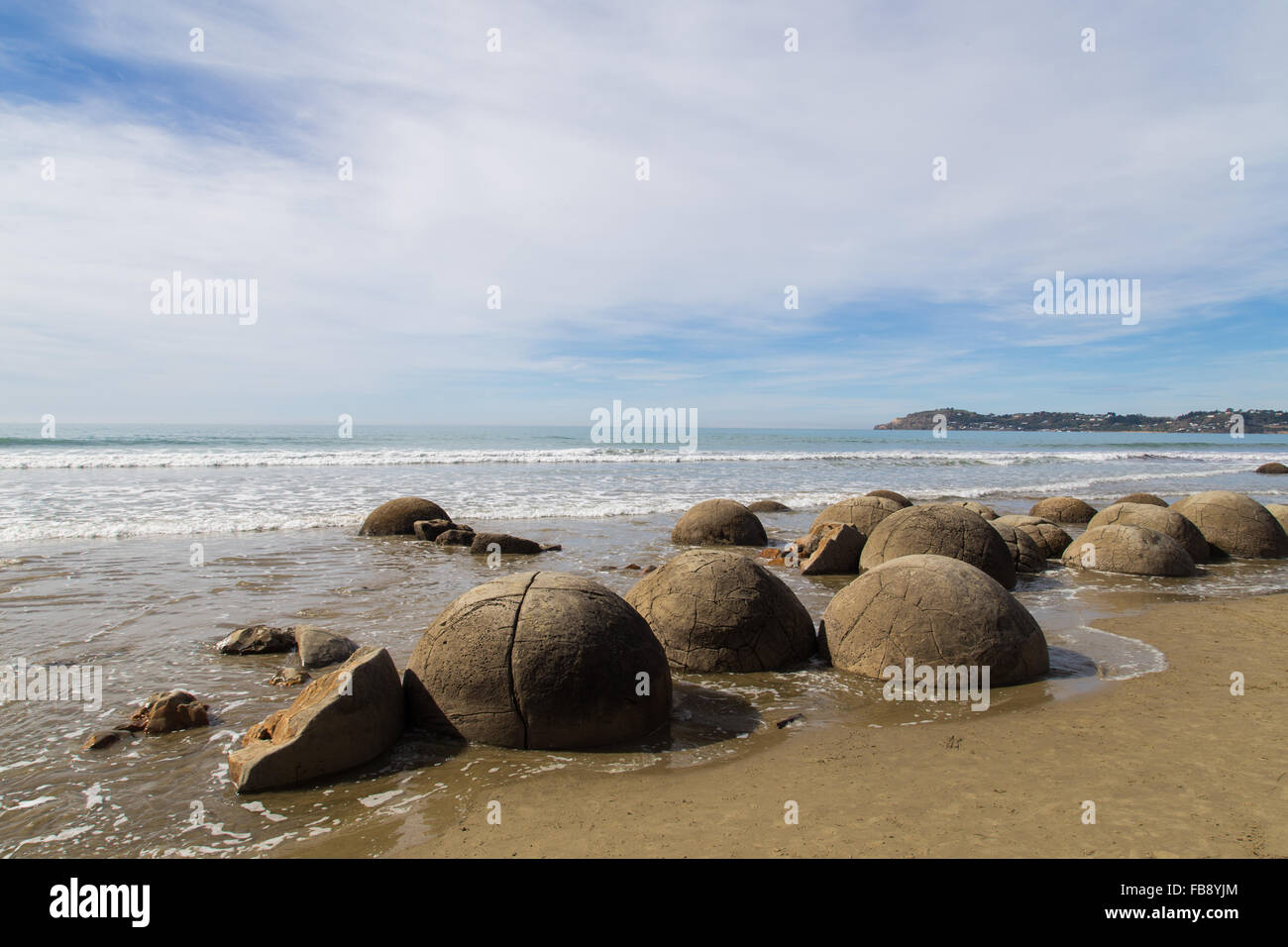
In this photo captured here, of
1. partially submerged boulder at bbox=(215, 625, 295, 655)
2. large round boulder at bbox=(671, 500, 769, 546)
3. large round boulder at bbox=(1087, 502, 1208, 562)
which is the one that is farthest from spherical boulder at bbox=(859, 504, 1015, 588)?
partially submerged boulder at bbox=(215, 625, 295, 655)

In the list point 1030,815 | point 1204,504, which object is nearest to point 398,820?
point 1030,815

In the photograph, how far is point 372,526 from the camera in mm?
15734

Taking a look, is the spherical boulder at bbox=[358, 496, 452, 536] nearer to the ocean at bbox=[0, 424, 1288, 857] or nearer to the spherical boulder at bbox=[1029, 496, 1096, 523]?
the ocean at bbox=[0, 424, 1288, 857]

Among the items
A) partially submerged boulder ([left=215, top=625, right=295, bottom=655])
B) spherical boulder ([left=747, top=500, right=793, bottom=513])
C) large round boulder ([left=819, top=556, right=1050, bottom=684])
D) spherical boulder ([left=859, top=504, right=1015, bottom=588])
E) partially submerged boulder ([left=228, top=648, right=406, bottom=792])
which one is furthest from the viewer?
spherical boulder ([left=747, top=500, right=793, bottom=513])

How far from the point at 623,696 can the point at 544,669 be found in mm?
592

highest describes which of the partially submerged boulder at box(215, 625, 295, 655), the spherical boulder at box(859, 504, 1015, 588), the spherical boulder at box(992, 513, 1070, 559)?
the spherical boulder at box(859, 504, 1015, 588)

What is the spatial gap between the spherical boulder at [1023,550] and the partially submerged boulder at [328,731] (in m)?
10.2

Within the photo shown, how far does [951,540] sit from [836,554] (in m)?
2.06

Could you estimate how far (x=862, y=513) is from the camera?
13391 mm

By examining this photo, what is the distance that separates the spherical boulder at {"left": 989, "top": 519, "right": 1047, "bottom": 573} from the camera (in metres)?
12.0

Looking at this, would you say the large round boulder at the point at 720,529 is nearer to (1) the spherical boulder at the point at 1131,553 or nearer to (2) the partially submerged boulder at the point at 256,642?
(1) the spherical boulder at the point at 1131,553

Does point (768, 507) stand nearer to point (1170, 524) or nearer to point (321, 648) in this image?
point (1170, 524)

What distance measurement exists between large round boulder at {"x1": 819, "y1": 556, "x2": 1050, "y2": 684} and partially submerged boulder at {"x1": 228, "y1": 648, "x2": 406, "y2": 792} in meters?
4.01

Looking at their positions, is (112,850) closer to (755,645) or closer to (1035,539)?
(755,645)
